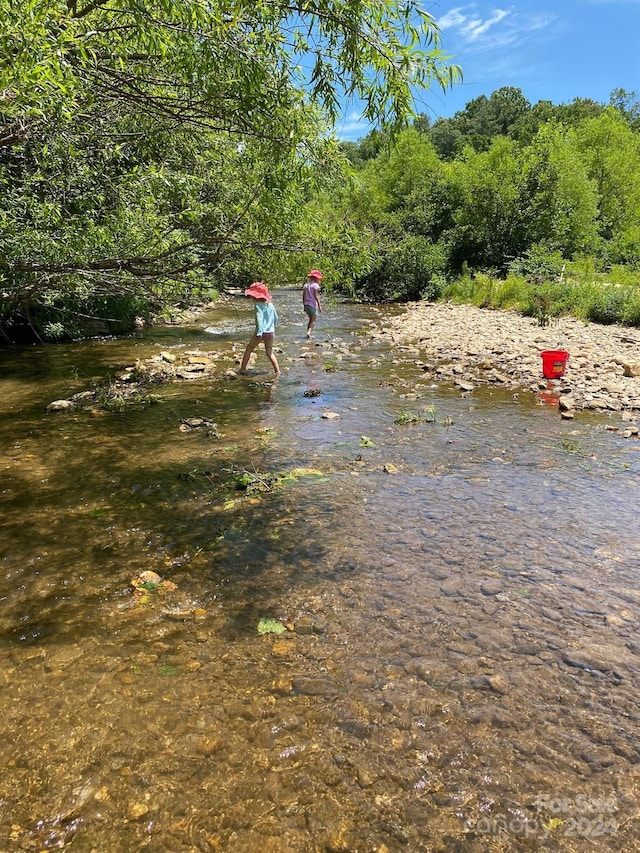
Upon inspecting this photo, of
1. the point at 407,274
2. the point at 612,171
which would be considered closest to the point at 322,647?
the point at 407,274

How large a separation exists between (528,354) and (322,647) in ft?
39.0

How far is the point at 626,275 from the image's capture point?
22.0 m

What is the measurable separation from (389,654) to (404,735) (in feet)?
2.18

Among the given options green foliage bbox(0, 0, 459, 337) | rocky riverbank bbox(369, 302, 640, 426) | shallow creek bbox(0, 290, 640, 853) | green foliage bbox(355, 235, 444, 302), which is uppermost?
green foliage bbox(0, 0, 459, 337)

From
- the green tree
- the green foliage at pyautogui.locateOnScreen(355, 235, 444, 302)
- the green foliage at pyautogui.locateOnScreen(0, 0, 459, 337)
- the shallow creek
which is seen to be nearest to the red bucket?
the shallow creek

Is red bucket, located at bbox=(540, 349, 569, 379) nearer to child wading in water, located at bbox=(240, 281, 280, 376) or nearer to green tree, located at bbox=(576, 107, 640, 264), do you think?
child wading in water, located at bbox=(240, 281, 280, 376)

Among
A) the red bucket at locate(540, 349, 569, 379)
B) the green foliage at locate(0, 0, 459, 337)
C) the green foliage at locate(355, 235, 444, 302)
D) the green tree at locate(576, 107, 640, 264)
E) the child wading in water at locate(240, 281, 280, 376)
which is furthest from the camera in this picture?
the green tree at locate(576, 107, 640, 264)

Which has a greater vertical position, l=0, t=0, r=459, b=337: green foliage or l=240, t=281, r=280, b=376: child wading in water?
l=0, t=0, r=459, b=337: green foliage

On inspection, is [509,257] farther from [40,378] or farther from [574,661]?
[574,661]

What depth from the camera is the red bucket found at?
10.9 m

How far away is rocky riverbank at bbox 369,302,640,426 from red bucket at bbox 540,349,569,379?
0.14 meters

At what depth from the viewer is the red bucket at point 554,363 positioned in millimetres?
10945

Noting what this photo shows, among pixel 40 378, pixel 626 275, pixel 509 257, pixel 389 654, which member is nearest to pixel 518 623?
pixel 389 654

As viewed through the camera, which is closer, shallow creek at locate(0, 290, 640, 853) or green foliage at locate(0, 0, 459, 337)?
shallow creek at locate(0, 290, 640, 853)
